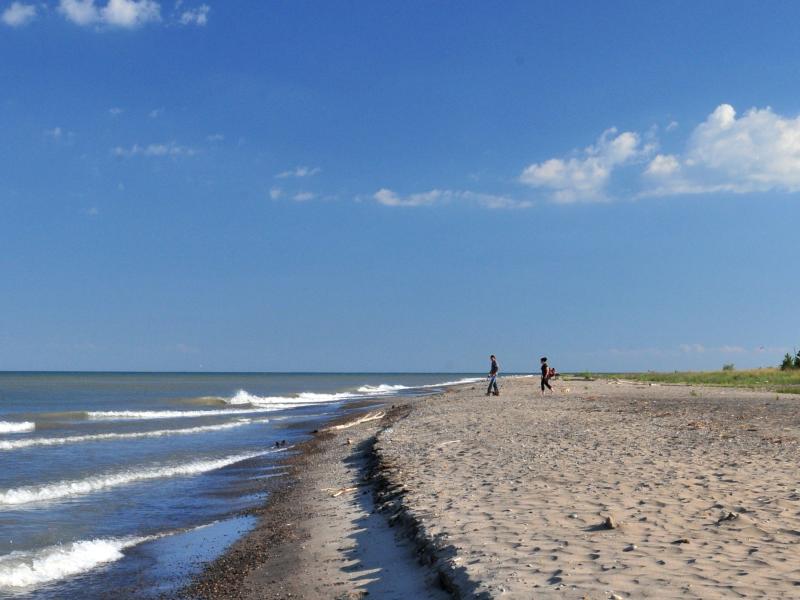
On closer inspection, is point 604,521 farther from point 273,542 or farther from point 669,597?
point 273,542

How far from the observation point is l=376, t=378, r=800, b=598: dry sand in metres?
5.82

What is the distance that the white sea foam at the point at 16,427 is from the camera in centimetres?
2897

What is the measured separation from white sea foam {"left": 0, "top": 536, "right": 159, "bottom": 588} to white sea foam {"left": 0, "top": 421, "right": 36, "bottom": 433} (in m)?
22.2

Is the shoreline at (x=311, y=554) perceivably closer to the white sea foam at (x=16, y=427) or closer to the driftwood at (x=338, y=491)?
the driftwood at (x=338, y=491)

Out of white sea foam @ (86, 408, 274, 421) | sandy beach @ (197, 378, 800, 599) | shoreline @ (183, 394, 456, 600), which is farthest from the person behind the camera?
white sea foam @ (86, 408, 274, 421)

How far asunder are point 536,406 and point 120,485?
16.1 meters

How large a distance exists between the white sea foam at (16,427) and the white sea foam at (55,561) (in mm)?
22157

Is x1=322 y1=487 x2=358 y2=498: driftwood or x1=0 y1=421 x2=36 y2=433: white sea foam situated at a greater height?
x1=322 y1=487 x2=358 y2=498: driftwood

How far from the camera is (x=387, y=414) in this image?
99.6 feet

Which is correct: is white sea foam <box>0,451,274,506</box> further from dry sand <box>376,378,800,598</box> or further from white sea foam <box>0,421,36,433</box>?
white sea foam <box>0,421,36,433</box>

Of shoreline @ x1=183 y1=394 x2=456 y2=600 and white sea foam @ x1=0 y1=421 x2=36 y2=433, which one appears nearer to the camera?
shoreline @ x1=183 y1=394 x2=456 y2=600

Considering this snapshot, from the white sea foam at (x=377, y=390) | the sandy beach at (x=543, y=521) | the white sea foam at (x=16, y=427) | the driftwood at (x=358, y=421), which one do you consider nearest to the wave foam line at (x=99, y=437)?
the white sea foam at (x=16, y=427)

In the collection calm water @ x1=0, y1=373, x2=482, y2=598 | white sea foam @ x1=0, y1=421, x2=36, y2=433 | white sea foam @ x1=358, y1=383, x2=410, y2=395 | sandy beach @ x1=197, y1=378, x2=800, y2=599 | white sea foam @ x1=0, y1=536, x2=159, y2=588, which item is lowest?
white sea foam @ x1=358, y1=383, x2=410, y2=395

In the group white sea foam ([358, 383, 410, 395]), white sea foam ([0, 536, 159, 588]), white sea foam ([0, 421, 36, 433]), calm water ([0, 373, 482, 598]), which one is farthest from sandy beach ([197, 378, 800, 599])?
white sea foam ([358, 383, 410, 395])
